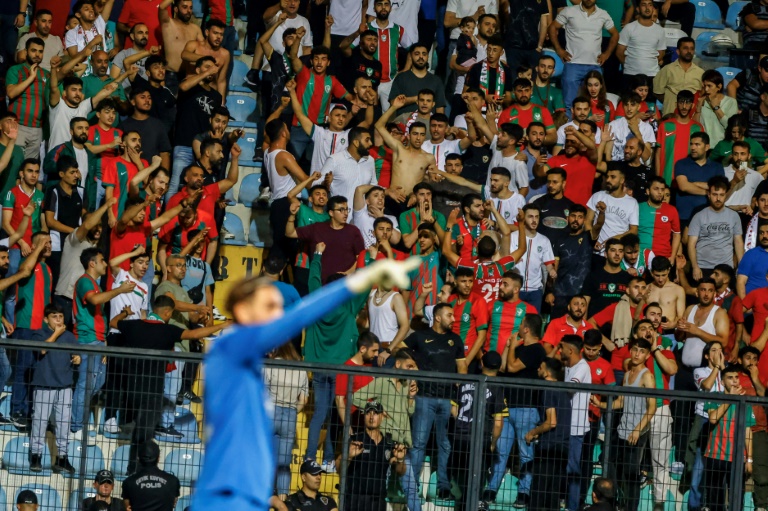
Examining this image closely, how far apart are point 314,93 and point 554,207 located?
3099mm

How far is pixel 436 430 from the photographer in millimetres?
9562

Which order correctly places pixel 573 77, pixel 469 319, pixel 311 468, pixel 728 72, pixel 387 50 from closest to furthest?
1. pixel 311 468
2. pixel 469 319
3. pixel 387 50
4. pixel 573 77
5. pixel 728 72

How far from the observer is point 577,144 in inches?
578

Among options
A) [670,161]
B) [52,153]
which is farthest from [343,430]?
[670,161]

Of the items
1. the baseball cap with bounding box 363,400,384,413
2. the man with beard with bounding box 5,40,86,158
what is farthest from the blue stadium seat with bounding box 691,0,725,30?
the baseball cap with bounding box 363,400,384,413

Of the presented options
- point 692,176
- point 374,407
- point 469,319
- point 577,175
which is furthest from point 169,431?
point 692,176

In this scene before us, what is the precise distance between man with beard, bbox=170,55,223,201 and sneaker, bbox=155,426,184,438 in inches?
182

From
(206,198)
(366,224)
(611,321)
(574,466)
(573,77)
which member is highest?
(573,77)

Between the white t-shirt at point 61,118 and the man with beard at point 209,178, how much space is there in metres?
1.34

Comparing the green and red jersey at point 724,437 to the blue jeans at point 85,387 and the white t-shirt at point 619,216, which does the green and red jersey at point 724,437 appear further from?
the white t-shirt at point 619,216

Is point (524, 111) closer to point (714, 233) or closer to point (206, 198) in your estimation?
point (714, 233)

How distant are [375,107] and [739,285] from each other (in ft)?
14.8

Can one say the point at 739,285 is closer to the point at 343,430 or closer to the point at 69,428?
the point at 343,430

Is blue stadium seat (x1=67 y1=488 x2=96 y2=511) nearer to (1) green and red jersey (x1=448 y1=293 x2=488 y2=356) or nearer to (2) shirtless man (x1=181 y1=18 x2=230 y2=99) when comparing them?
(1) green and red jersey (x1=448 y1=293 x2=488 y2=356)
